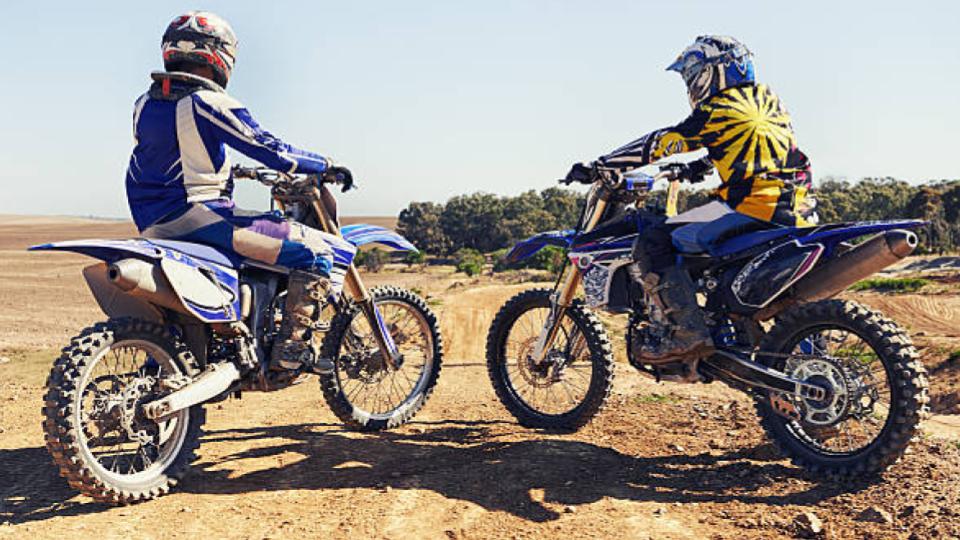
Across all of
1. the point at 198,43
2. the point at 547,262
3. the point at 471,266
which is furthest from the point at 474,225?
the point at 198,43

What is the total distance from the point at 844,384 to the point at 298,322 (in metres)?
3.31

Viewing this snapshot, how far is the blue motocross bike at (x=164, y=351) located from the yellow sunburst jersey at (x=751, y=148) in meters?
2.49

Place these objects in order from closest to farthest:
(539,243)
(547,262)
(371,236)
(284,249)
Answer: (284,249) < (371,236) < (539,243) < (547,262)

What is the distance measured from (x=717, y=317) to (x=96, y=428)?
3.74 metres

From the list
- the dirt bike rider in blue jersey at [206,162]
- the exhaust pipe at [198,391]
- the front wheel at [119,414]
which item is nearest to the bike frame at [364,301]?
the dirt bike rider in blue jersey at [206,162]

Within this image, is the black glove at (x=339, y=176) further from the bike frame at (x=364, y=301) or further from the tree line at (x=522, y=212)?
the tree line at (x=522, y=212)

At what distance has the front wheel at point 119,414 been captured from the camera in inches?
157

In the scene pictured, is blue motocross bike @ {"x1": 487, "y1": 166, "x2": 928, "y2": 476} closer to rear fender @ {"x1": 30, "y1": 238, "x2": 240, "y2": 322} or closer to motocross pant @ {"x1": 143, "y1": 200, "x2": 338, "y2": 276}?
motocross pant @ {"x1": 143, "y1": 200, "x2": 338, "y2": 276}

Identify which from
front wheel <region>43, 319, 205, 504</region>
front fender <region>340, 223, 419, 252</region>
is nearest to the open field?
front wheel <region>43, 319, 205, 504</region>

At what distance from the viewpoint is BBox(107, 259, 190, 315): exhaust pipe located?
4113mm

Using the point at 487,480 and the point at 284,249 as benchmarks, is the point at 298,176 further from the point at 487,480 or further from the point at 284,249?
the point at 487,480

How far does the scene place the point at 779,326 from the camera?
182 inches

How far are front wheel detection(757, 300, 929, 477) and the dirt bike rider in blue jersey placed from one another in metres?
2.99

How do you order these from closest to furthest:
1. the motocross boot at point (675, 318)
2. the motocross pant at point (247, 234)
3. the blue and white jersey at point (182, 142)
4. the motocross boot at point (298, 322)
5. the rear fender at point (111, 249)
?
the rear fender at point (111, 249)
the blue and white jersey at point (182, 142)
the motocross pant at point (247, 234)
the motocross boot at point (675, 318)
the motocross boot at point (298, 322)
